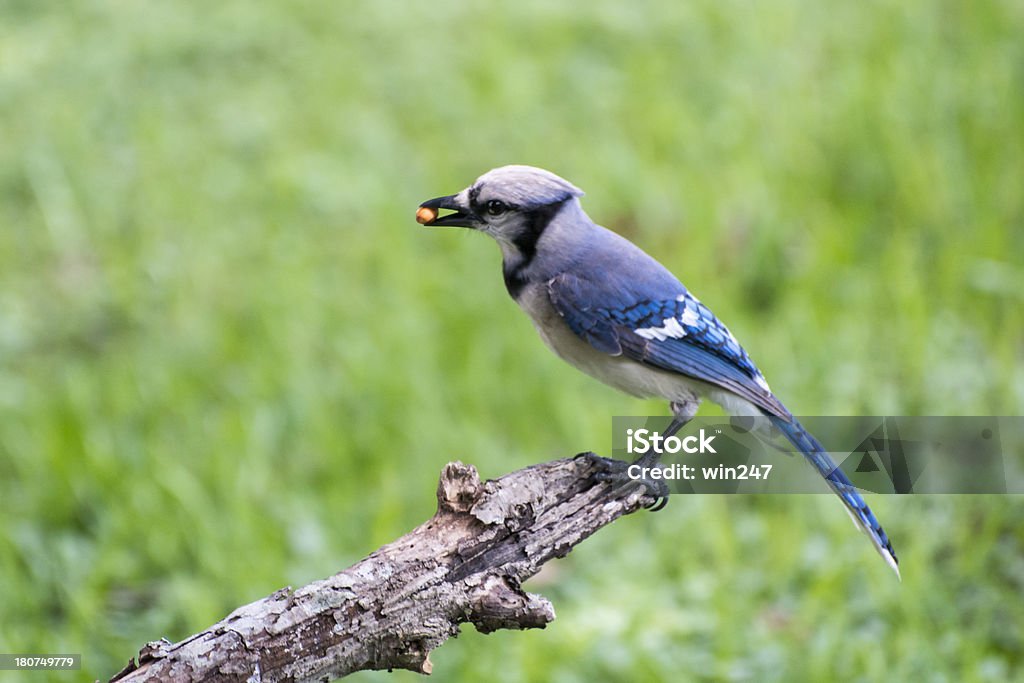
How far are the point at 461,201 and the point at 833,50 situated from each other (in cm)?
425

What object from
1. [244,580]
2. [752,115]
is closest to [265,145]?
[752,115]

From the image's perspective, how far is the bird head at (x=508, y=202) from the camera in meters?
2.22

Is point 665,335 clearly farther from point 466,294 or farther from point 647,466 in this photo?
point 466,294

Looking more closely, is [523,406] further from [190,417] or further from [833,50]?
[833,50]

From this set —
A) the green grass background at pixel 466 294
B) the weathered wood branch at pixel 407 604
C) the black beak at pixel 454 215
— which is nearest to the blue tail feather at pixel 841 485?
the weathered wood branch at pixel 407 604

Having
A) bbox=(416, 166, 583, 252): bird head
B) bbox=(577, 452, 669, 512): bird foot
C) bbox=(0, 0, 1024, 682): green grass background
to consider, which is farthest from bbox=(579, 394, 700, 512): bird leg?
bbox=(0, 0, 1024, 682): green grass background

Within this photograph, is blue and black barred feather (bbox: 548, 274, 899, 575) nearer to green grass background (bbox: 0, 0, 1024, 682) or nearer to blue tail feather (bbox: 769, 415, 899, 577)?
blue tail feather (bbox: 769, 415, 899, 577)

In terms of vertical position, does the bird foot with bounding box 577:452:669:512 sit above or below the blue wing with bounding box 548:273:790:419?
below

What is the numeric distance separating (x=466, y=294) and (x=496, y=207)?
2476 millimetres

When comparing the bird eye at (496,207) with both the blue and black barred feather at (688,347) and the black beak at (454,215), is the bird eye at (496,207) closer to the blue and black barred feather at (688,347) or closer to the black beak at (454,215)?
the black beak at (454,215)

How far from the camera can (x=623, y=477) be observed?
2357 millimetres

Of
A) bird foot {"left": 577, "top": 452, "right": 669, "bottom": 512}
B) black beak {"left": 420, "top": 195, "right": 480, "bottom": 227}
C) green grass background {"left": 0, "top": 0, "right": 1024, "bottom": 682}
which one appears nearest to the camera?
black beak {"left": 420, "top": 195, "right": 480, "bottom": 227}

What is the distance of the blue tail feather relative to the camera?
2355 millimetres

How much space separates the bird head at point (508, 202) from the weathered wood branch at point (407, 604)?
48cm
